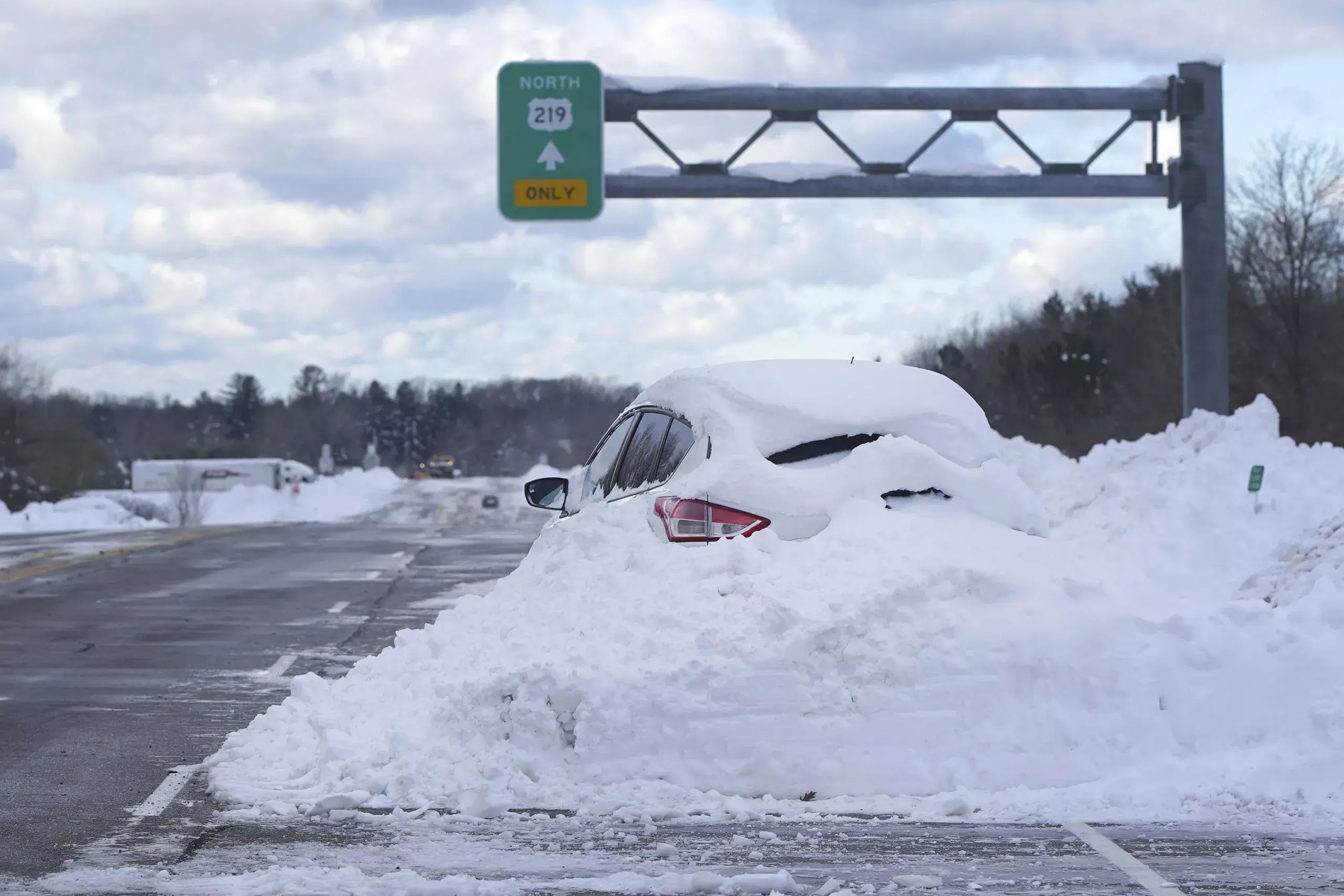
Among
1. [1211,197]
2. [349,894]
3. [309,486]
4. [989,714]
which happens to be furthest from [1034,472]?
[309,486]

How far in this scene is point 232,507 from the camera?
81.1 meters

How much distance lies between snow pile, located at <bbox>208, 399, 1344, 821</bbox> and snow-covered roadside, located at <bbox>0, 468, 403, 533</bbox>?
3673cm

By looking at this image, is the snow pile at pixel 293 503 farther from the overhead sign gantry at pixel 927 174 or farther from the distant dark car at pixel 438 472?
the distant dark car at pixel 438 472

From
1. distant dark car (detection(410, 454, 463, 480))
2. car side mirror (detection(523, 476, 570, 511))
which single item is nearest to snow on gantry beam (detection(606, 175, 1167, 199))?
car side mirror (detection(523, 476, 570, 511))

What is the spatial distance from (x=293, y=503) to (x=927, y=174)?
66.2m

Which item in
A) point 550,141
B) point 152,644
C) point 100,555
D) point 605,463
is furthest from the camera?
point 100,555

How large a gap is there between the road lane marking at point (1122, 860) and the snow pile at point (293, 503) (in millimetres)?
60611

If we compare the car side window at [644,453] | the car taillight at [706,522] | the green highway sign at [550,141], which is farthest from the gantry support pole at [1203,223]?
the car taillight at [706,522]

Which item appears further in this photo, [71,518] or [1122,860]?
[71,518]

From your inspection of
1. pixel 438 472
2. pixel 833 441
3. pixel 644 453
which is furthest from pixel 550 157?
pixel 438 472

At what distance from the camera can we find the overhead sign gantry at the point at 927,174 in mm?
21062

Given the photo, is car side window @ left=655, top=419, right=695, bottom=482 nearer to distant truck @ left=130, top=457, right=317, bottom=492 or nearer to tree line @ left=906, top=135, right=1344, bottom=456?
tree line @ left=906, top=135, right=1344, bottom=456

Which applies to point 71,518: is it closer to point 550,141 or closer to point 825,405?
point 550,141

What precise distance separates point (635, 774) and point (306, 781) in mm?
1441
